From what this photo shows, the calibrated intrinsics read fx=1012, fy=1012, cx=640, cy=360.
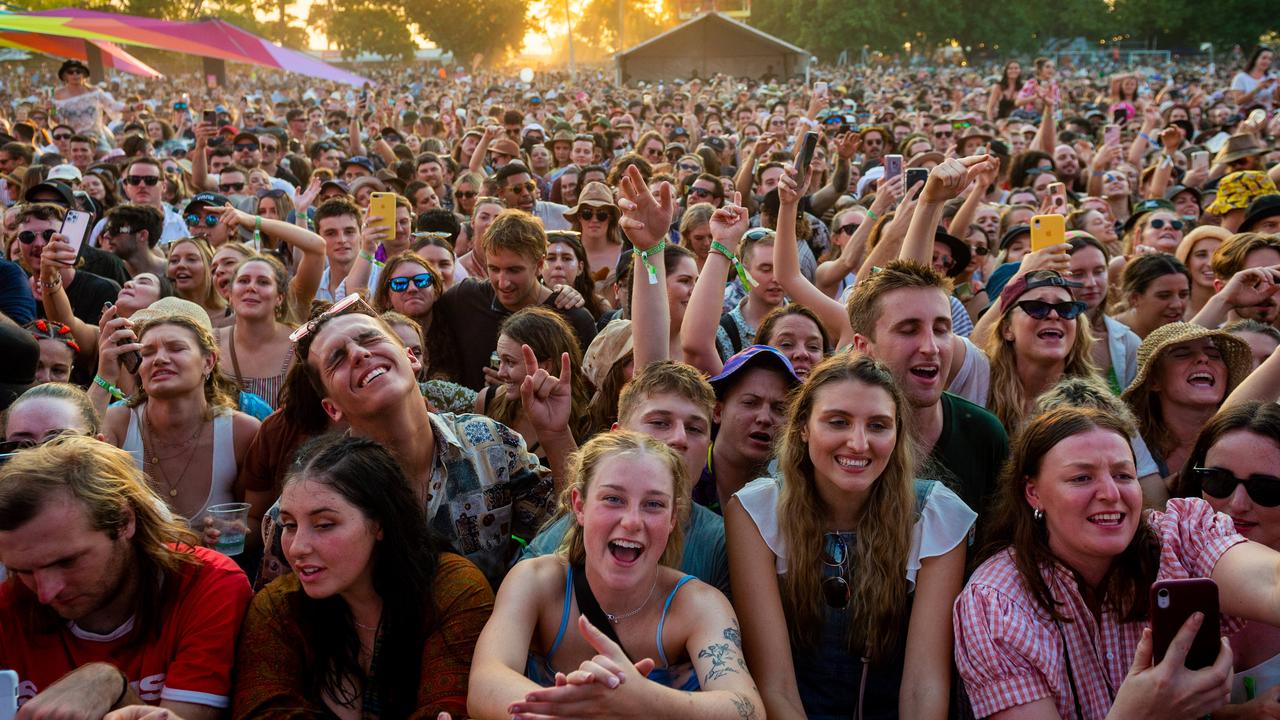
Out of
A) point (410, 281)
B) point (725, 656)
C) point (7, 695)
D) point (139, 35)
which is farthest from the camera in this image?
point (139, 35)

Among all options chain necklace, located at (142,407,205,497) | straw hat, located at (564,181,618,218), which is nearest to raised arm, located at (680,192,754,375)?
chain necklace, located at (142,407,205,497)

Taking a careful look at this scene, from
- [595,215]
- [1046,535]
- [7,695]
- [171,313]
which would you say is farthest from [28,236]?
[1046,535]

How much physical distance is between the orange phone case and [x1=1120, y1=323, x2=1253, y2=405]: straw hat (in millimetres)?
714

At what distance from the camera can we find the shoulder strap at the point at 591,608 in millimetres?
2789

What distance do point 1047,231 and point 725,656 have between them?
10.0 feet

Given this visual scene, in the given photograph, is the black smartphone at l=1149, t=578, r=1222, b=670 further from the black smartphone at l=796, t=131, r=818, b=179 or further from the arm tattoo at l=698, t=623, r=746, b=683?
the black smartphone at l=796, t=131, r=818, b=179

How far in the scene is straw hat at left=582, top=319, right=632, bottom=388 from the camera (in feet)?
14.5

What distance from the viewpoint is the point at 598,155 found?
12.7 meters

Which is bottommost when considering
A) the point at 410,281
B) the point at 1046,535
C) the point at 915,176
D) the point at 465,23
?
the point at 1046,535

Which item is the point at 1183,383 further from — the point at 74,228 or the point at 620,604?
the point at 74,228

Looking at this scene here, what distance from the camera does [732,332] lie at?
201 inches

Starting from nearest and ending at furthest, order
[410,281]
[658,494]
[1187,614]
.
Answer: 1. [1187,614]
2. [658,494]
3. [410,281]

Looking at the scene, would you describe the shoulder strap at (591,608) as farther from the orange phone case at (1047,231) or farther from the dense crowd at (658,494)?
the orange phone case at (1047,231)

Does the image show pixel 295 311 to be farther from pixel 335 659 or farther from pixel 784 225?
pixel 335 659
